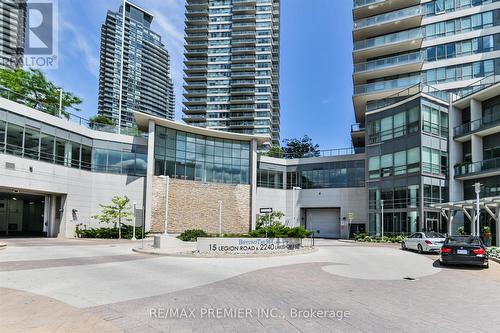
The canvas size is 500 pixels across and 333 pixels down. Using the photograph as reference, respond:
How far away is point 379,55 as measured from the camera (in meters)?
48.2

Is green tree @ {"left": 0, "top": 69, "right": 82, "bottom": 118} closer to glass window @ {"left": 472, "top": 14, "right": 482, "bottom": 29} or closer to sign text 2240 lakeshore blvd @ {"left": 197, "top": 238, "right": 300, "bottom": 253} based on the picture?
sign text 2240 lakeshore blvd @ {"left": 197, "top": 238, "right": 300, "bottom": 253}

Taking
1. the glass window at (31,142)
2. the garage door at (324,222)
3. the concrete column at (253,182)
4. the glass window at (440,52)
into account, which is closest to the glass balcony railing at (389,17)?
the glass window at (440,52)

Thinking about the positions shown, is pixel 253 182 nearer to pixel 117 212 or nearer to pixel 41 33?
pixel 117 212

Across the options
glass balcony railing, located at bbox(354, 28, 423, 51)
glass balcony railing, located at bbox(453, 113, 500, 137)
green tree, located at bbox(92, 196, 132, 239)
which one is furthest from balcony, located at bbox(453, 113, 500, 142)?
green tree, located at bbox(92, 196, 132, 239)

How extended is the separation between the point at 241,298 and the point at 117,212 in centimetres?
2848

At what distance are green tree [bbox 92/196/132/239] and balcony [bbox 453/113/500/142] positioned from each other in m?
32.6

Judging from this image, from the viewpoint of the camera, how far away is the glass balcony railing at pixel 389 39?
44688 millimetres

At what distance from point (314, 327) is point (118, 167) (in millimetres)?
34942

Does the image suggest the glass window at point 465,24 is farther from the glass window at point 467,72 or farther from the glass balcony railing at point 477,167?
the glass balcony railing at point 477,167

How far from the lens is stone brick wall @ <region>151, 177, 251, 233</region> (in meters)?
38.3

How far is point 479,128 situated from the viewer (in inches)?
1337

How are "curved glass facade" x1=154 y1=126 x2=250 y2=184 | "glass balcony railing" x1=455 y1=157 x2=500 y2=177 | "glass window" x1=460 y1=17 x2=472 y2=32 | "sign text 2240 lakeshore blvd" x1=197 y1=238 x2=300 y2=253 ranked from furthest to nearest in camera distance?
1. "glass window" x1=460 y1=17 x2=472 y2=32
2. "curved glass facade" x1=154 y1=126 x2=250 y2=184
3. "glass balcony railing" x1=455 y1=157 x2=500 y2=177
4. "sign text 2240 lakeshore blvd" x1=197 y1=238 x2=300 y2=253

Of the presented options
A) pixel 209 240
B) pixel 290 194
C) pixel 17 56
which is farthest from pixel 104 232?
pixel 17 56

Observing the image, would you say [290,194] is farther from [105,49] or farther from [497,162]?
[105,49]
